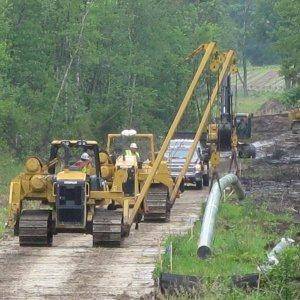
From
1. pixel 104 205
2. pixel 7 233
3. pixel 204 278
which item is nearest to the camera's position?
pixel 204 278

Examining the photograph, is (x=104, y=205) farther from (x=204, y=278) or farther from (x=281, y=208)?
(x=281, y=208)

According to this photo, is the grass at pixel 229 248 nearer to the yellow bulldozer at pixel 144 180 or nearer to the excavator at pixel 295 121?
the yellow bulldozer at pixel 144 180

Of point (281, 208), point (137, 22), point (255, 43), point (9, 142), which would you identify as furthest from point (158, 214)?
point (255, 43)

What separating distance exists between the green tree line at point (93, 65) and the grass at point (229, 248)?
692 inches

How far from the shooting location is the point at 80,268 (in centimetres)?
2130

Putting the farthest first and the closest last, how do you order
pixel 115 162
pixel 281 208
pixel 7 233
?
1. pixel 281 208
2. pixel 115 162
3. pixel 7 233

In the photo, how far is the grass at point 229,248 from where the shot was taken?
20203mm

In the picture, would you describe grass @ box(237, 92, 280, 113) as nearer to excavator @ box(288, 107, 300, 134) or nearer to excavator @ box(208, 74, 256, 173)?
excavator @ box(288, 107, 300, 134)

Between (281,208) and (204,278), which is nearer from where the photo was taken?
(204,278)

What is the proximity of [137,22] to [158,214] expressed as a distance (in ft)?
119

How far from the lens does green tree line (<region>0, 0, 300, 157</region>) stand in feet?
170

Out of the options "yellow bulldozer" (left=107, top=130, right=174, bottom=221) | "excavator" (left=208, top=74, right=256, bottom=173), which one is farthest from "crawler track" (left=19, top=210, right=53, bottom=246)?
"excavator" (left=208, top=74, right=256, bottom=173)

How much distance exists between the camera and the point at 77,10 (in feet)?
183

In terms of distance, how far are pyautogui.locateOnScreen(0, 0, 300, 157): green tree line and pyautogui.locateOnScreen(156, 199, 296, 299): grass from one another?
17571 mm
